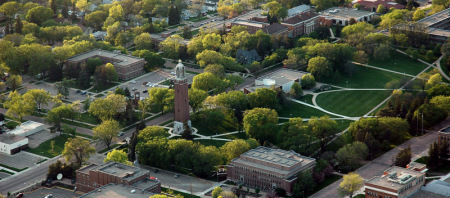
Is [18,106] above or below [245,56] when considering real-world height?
above

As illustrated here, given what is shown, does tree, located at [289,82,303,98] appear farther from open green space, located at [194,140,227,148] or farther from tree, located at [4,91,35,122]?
tree, located at [4,91,35,122]

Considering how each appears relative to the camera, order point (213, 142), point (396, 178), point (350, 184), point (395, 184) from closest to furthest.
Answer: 1. point (395, 184)
2. point (350, 184)
3. point (396, 178)
4. point (213, 142)

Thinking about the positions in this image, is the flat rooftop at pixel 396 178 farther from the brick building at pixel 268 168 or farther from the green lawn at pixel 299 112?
the green lawn at pixel 299 112

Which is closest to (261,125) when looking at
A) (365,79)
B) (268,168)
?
(268,168)

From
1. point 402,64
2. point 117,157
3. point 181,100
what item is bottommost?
point 402,64

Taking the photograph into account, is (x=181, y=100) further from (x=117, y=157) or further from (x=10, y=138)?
(x=10, y=138)

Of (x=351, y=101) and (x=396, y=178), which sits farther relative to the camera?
(x=351, y=101)

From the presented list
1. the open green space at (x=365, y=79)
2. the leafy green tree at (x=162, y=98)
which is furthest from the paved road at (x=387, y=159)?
the leafy green tree at (x=162, y=98)
